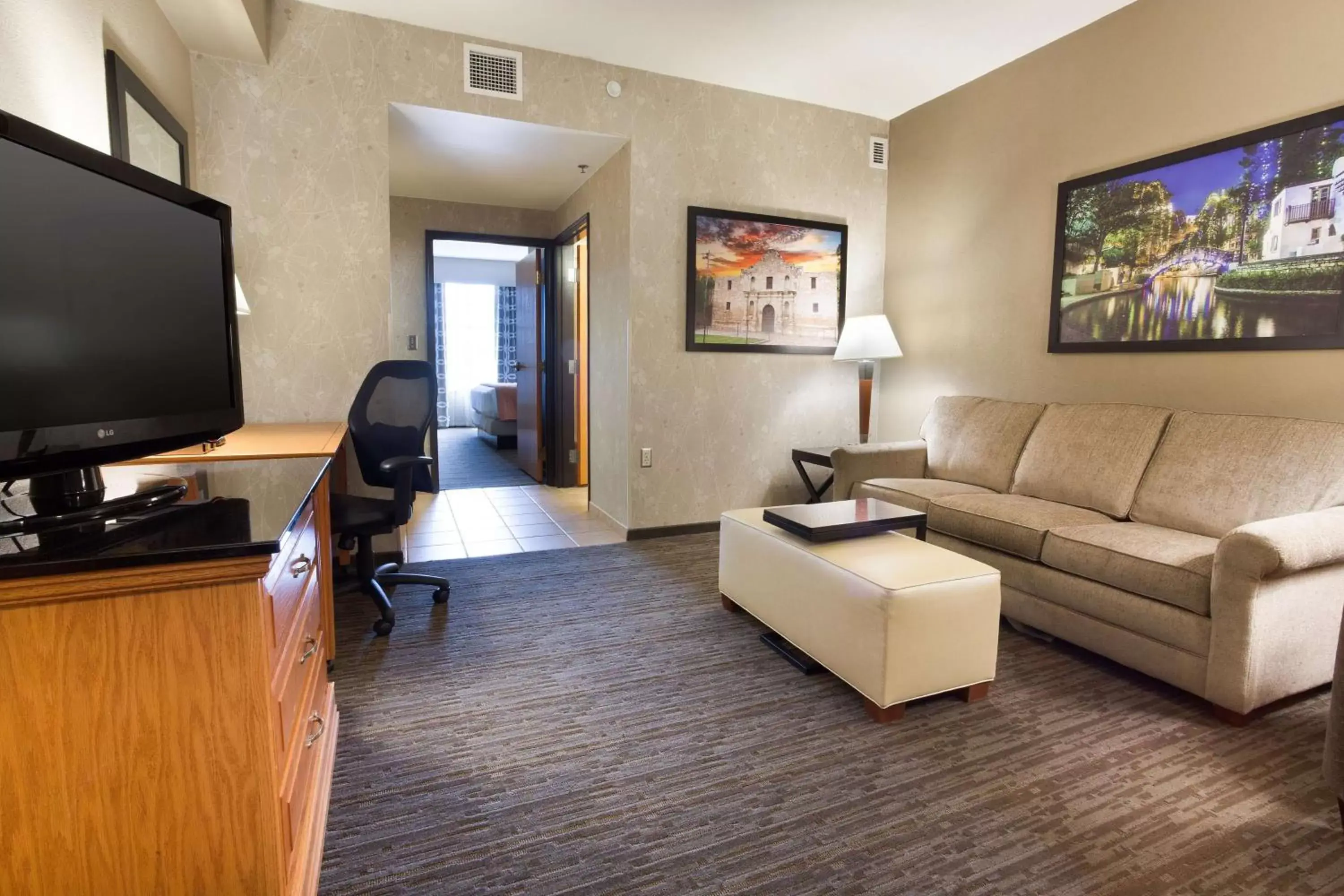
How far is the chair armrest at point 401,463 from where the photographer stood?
8.68ft

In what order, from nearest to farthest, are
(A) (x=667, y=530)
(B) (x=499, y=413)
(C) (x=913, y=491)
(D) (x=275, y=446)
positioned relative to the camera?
1. (D) (x=275, y=446)
2. (C) (x=913, y=491)
3. (A) (x=667, y=530)
4. (B) (x=499, y=413)

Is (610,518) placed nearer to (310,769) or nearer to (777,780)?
(777,780)

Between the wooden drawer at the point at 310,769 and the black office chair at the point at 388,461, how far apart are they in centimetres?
89

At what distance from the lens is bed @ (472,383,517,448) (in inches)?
291

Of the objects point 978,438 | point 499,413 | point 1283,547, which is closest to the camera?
point 1283,547

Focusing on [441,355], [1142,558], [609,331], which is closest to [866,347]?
[609,331]

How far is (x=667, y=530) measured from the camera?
13.4 ft

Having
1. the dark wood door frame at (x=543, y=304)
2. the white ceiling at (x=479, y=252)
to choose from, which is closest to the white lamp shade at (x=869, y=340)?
the dark wood door frame at (x=543, y=304)

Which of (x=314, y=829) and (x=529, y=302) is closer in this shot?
(x=314, y=829)

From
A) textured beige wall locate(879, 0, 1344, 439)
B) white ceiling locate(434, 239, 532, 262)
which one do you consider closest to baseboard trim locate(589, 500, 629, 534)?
textured beige wall locate(879, 0, 1344, 439)

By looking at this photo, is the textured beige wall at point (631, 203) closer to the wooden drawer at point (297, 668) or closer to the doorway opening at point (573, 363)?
the doorway opening at point (573, 363)

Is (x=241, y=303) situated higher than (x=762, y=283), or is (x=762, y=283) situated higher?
(x=762, y=283)

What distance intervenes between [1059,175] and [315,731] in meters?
3.91

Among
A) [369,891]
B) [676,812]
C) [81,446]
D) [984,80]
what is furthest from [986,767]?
[984,80]
